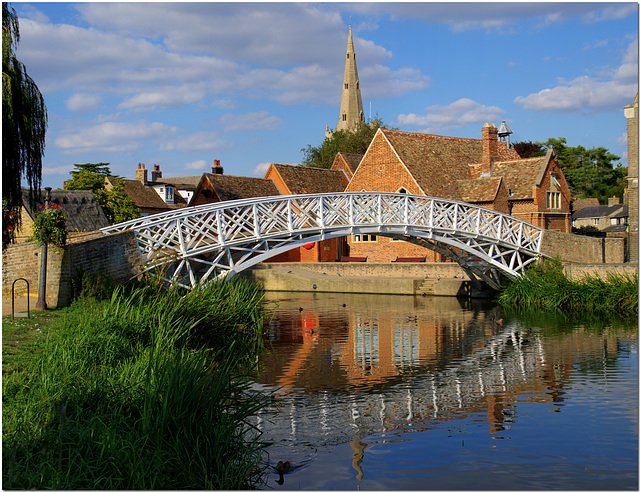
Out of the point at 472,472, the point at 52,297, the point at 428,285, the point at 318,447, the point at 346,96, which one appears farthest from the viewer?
the point at 346,96

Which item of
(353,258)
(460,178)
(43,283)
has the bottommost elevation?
(43,283)

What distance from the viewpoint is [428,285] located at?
32.1 m

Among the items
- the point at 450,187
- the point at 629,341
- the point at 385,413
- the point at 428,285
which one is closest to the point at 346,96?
the point at 450,187

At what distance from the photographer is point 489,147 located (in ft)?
133

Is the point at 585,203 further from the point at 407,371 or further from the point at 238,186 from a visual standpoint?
the point at 407,371

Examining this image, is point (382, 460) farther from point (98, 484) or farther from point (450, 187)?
point (450, 187)

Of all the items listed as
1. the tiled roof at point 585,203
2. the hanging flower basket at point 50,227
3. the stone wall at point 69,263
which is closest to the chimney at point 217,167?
the stone wall at point 69,263

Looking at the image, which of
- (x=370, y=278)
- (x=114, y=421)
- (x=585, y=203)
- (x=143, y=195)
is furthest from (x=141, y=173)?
(x=114, y=421)

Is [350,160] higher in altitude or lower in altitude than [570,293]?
higher

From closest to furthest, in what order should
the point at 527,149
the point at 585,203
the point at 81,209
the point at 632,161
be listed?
the point at 632,161 → the point at 81,209 → the point at 527,149 → the point at 585,203

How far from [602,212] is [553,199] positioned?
3892 centimetres

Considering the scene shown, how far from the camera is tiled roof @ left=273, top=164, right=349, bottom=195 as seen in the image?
43250 millimetres

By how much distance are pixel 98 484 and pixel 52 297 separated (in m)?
9.32

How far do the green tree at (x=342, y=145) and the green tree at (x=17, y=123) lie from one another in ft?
169
